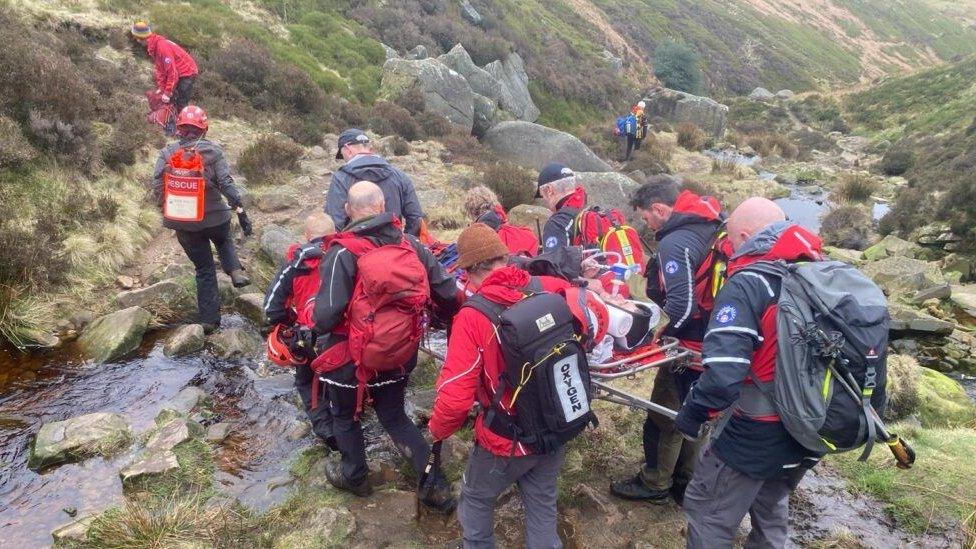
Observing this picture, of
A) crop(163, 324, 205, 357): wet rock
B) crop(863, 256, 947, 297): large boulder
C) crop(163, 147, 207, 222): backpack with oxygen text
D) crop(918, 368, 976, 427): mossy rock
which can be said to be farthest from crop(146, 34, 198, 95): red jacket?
crop(863, 256, 947, 297): large boulder

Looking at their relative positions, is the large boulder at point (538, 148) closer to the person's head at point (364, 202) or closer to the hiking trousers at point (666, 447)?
the hiking trousers at point (666, 447)

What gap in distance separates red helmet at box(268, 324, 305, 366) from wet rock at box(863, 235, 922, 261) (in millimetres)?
14367

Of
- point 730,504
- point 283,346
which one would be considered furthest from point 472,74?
point 730,504

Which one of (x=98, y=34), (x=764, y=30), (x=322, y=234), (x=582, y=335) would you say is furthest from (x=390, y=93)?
(x=764, y=30)

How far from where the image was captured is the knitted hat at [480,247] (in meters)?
3.11

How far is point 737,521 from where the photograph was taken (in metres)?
3.12

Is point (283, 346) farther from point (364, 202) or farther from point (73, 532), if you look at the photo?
point (73, 532)

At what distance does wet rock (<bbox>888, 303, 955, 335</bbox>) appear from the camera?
9.17 meters

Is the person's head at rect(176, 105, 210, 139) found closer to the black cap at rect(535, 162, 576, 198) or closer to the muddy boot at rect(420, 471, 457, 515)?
the black cap at rect(535, 162, 576, 198)

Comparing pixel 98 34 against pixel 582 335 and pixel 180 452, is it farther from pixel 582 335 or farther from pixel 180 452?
pixel 582 335

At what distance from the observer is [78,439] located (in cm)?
434

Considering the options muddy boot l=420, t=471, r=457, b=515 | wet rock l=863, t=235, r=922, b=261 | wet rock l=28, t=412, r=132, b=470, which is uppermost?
muddy boot l=420, t=471, r=457, b=515

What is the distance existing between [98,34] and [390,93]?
7653 mm

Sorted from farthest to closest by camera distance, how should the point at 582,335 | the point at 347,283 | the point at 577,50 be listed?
the point at 577,50
the point at 347,283
the point at 582,335
